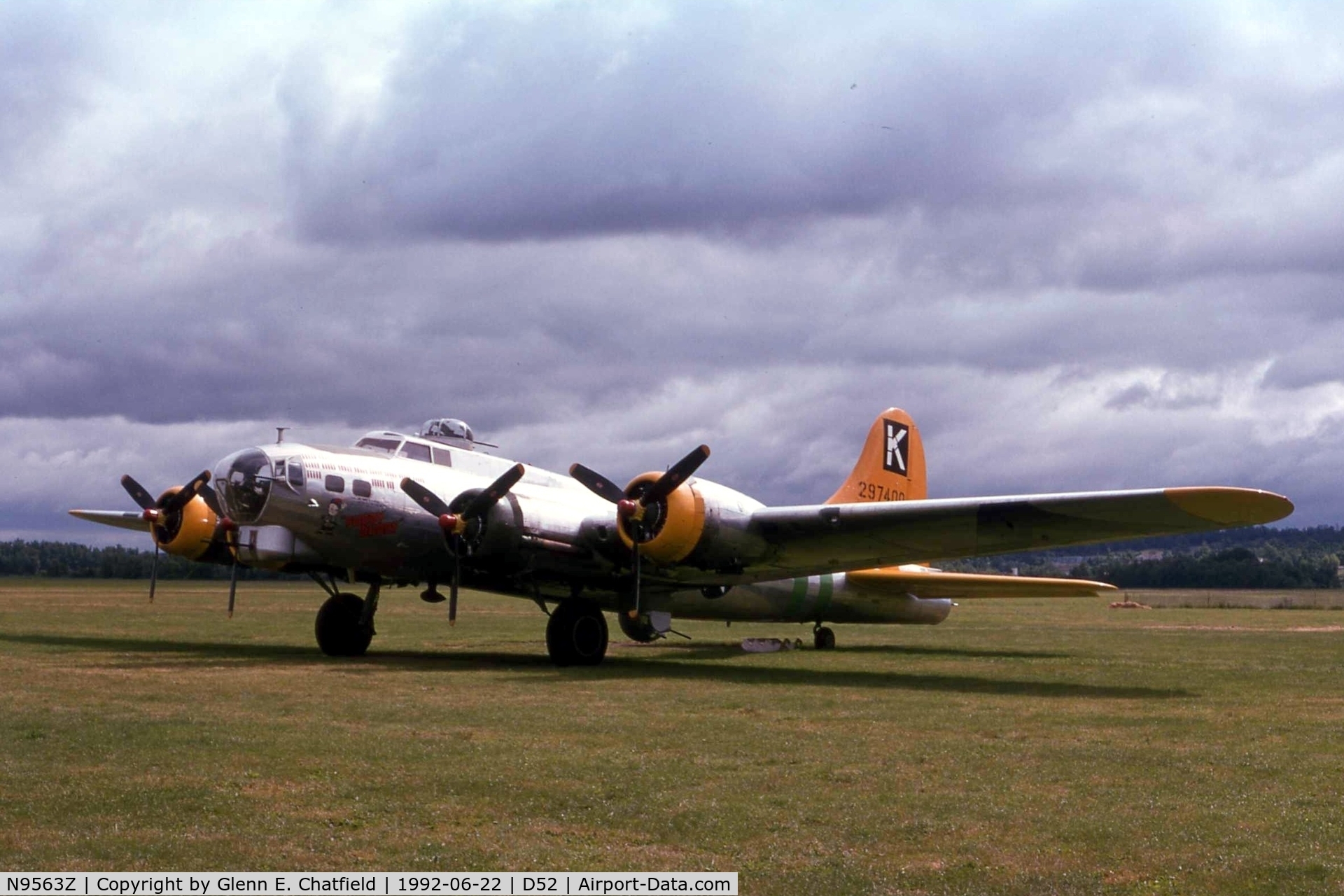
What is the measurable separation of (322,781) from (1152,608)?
5683 cm

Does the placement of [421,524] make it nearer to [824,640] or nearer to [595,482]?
[595,482]

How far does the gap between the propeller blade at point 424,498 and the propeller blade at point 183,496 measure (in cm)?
526

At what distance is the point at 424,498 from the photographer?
18344 mm

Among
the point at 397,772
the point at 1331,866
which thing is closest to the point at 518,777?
the point at 397,772

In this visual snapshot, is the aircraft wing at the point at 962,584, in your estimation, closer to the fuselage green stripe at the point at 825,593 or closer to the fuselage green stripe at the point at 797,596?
the fuselage green stripe at the point at 825,593

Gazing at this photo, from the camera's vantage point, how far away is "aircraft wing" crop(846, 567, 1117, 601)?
23.7 m

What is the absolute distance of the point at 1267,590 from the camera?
410 ft

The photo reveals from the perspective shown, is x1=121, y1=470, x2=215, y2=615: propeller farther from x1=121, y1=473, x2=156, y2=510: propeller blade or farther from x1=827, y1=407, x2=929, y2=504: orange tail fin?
x1=827, y1=407, x2=929, y2=504: orange tail fin

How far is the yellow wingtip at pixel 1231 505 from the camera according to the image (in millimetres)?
14383

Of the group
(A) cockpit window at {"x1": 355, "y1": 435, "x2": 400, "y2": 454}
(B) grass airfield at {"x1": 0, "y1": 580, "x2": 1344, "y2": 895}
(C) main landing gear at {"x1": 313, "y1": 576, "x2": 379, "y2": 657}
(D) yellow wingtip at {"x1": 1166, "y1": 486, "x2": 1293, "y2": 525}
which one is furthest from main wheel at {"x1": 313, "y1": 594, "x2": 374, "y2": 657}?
(D) yellow wingtip at {"x1": 1166, "y1": 486, "x2": 1293, "y2": 525}

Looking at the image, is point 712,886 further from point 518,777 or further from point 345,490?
point 345,490

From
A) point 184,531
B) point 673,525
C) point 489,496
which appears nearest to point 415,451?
point 489,496

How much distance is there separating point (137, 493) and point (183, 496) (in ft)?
4.43

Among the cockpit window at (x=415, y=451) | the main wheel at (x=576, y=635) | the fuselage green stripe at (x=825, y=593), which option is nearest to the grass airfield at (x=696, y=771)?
the main wheel at (x=576, y=635)
